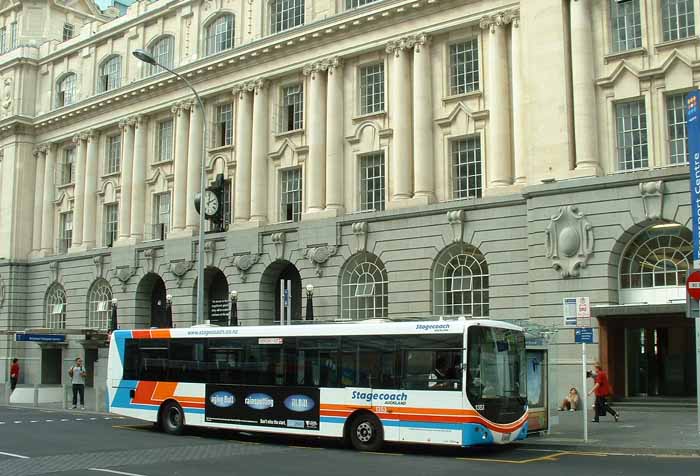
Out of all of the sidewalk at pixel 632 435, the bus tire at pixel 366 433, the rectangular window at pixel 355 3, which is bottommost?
the sidewalk at pixel 632 435

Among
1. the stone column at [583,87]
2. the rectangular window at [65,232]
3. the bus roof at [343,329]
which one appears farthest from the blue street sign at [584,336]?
the rectangular window at [65,232]

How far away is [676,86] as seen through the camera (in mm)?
27406

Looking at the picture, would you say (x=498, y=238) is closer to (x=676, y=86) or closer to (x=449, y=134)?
(x=449, y=134)

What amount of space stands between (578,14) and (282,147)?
15.2 meters

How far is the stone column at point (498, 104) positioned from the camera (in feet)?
104

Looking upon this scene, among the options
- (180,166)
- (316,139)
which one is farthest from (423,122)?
(180,166)

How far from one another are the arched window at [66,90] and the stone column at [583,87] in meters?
33.0

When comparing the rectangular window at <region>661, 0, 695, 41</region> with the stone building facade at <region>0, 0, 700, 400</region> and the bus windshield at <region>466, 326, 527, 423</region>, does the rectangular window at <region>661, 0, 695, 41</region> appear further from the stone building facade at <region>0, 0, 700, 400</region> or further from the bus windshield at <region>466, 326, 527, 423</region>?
the bus windshield at <region>466, 326, 527, 423</region>

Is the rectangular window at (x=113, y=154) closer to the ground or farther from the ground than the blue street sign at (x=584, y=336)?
farther from the ground

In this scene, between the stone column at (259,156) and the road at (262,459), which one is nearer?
the road at (262,459)

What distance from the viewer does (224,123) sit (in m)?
42.3

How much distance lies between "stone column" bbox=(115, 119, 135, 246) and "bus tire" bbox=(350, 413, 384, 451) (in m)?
29.8

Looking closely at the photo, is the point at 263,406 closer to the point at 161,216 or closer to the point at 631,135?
the point at 631,135

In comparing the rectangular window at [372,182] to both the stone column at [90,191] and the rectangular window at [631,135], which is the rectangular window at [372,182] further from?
the stone column at [90,191]
